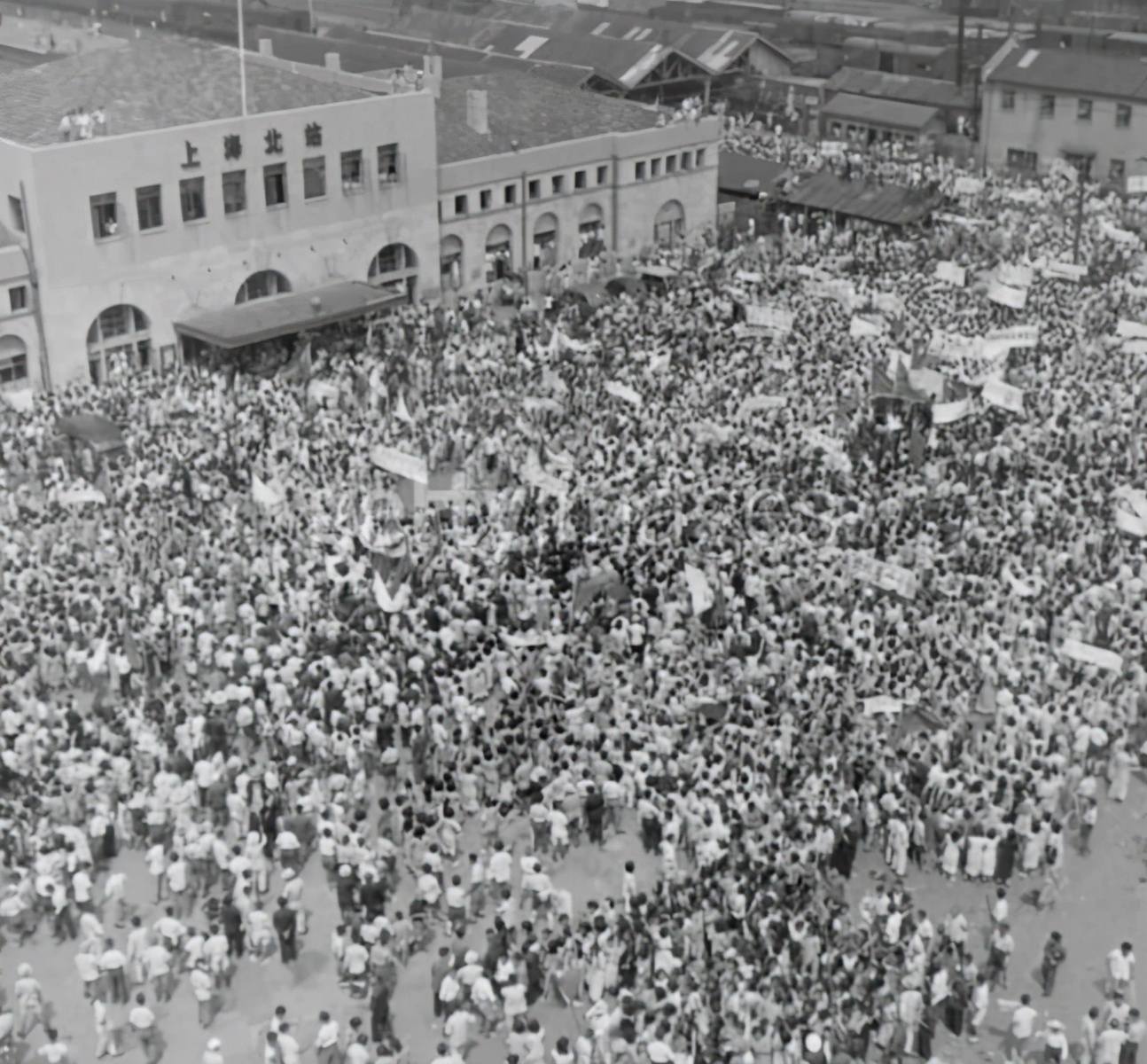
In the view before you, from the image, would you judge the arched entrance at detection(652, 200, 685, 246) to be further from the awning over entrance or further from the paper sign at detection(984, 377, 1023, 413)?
the paper sign at detection(984, 377, 1023, 413)

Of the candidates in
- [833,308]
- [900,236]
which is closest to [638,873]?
[833,308]

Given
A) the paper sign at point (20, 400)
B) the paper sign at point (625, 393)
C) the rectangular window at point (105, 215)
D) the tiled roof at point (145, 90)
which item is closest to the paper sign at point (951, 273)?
the paper sign at point (625, 393)

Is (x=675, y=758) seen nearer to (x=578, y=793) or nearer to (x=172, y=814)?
(x=578, y=793)

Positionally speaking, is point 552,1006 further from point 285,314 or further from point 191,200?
point 191,200

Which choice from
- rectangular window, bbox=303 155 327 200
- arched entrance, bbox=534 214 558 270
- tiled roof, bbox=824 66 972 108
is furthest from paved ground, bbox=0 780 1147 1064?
tiled roof, bbox=824 66 972 108

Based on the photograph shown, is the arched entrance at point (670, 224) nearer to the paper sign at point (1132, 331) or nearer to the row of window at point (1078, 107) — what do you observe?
the row of window at point (1078, 107)
